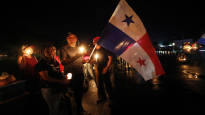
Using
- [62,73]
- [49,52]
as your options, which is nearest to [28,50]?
[49,52]

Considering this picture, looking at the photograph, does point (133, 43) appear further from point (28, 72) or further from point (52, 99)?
point (28, 72)

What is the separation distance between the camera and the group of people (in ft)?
7.66

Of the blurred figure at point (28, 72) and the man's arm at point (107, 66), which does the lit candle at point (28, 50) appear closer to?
the blurred figure at point (28, 72)

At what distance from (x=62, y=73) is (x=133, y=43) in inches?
66.3

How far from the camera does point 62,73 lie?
2.62 m

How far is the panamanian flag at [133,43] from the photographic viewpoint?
2.46m

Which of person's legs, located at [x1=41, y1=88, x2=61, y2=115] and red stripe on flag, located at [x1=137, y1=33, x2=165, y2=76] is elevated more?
red stripe on flag, located at [x1=137, y1=33, x2=165, y2=76]

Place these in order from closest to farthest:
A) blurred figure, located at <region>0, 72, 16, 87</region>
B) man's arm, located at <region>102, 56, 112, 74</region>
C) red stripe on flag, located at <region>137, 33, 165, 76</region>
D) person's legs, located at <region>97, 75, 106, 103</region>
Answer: red stripe on flag, located at <region>137, 33, 165, 76</region>
blurred figure, located at <region>0, 72, 16, 87</region>
man's arm, located at <region>102, 56, 112, 74</region>
person's legs, located at <region>97, 75, 106, 103</region>

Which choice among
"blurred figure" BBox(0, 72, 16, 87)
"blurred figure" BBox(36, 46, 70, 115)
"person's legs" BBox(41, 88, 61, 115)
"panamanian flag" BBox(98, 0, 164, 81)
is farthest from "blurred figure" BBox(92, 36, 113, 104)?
"blurred figure" BBox(0, 72, 16, 87)

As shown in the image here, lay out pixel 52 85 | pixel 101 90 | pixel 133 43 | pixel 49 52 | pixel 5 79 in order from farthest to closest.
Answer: pixel 101 90 < pixel 5 79 < pixel 133 43 < pixel 49 52 < pixel 52 85

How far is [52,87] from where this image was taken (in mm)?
2334

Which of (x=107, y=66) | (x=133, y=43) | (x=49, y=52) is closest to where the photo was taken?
(x=49, y=52)

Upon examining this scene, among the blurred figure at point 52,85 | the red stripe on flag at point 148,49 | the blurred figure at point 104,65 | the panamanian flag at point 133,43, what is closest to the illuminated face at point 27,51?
the blurred figure at point 52,85

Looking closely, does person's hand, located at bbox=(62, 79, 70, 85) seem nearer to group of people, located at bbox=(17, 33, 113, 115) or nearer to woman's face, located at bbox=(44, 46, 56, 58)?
group of people, located at bbox=(17, 33, 113, 115)
